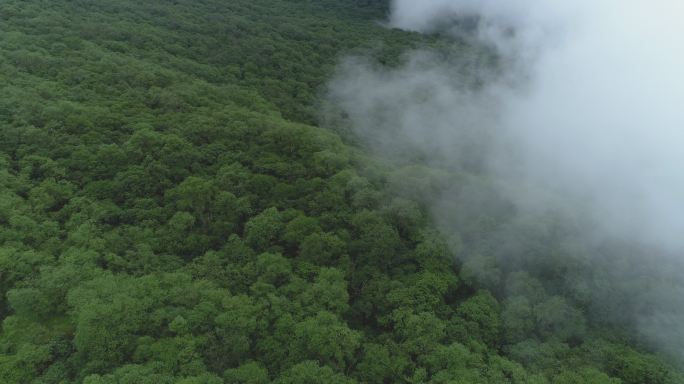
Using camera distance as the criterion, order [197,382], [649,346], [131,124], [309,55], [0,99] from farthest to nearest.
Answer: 1. [309,55]
2. [131,124]
3. [0,99]
4. [649,346]
5. [197,382]

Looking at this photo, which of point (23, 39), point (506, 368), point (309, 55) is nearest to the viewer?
point (506, 368)

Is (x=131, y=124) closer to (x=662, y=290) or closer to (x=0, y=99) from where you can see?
(x=0, y=99)

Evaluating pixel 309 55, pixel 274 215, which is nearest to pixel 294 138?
pixel 274 215

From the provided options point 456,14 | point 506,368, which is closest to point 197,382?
point 506,368

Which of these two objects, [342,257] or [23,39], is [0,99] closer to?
[23,39]

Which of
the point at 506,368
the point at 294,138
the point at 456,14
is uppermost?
the point at 456,14

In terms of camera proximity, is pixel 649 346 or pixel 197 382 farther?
pixel 649 346

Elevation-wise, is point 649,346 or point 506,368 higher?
point 649,346
